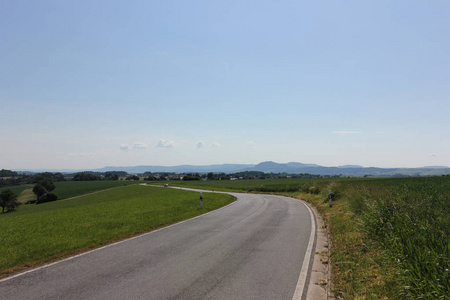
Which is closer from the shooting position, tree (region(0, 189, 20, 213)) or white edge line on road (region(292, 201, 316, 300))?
white edge line on road (region(292, 201, 316, 300))

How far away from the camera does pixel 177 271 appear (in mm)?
6199

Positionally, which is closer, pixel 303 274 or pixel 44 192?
pixel 303 274

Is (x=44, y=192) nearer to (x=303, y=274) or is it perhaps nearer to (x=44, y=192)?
(x=44, y=192)

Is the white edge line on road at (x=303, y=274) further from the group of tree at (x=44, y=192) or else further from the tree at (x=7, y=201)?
the group of tree at (x=44, y=192)

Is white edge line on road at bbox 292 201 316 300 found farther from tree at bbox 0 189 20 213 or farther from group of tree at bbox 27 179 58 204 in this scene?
group of tree at bbox 27 179 58 204

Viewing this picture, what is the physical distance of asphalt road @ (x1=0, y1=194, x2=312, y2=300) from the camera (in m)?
5.09

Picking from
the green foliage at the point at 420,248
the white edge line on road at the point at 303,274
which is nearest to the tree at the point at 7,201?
the white edge line on road at the point at 303,274

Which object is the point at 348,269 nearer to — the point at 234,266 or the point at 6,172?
the point at 234,266

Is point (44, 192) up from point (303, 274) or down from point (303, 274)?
down

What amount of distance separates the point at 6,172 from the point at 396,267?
22625 cm

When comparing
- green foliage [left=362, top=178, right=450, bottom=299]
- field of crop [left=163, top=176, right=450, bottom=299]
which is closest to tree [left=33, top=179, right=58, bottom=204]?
field of crop [left=163, top=176, right=450, bottom=299]

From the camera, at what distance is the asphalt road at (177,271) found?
509cm

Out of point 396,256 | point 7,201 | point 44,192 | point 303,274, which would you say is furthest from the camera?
point 44,192

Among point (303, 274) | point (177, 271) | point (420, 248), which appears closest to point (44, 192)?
point (177, 271)
